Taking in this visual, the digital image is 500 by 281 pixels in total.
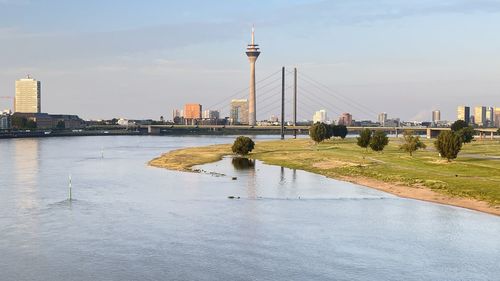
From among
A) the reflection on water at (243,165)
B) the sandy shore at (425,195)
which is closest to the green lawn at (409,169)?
the sandy shore at (425,195)

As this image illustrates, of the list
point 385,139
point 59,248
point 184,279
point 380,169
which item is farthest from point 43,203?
point 385,139

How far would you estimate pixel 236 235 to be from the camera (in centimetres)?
3784

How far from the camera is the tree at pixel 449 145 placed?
8200cm

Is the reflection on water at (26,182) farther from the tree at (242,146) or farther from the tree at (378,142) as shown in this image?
the tree at (378,142)

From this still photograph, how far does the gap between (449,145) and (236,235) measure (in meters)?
52.9

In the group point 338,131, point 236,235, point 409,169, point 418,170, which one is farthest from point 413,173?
point 338,131

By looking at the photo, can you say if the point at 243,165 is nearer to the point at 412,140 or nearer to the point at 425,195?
the point at 412,140

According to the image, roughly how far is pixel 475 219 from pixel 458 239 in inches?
306

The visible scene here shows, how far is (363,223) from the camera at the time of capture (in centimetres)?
4256

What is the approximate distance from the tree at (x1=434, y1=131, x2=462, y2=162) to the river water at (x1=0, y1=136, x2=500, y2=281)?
24.0 meters

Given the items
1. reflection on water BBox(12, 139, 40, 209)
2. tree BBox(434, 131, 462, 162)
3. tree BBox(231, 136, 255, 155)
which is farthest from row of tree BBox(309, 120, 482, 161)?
reflection on water BBox(12, 139, 40, 209)

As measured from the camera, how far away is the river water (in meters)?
29.7

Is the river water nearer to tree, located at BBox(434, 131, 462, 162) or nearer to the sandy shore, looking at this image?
the sandy shore

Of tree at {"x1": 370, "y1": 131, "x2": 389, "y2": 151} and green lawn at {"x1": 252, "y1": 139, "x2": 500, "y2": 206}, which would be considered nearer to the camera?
green lawn at {"x1": 252, "y1": 139, "x2": 500, "y2": 206}
